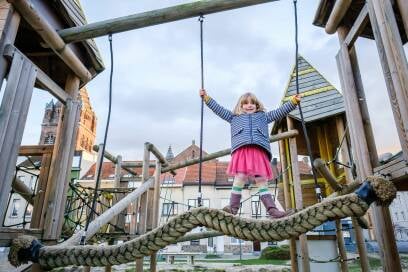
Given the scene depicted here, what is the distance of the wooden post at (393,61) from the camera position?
7.39ft

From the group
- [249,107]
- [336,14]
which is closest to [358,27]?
[336,14]

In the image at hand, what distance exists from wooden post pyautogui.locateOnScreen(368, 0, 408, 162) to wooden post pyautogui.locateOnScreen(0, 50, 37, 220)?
327 centimetres

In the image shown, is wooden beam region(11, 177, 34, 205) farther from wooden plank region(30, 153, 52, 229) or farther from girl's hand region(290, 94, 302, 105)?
girl's hand region(290, 94, 302, 105)

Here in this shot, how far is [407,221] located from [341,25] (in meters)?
25.6

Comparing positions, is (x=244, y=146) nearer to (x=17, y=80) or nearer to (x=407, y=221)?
(x=17, y=80)

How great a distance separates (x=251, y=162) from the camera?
324 cm

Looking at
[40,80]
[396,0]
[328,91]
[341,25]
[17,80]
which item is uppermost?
[328,91]

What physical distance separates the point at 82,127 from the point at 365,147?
57.9 m

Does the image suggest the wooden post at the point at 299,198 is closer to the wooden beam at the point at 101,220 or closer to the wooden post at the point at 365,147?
the wooden post at the point at 365,147

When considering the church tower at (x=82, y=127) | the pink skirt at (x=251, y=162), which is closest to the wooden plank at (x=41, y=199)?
the pink skirt at (x=251, y=162)

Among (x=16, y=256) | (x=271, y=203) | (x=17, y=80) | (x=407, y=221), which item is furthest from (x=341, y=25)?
(x=407, y=221)

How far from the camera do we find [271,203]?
3057 millimetres

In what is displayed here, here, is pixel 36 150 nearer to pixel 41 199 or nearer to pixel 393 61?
pixel 41 199

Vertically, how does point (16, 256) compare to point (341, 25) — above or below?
below
